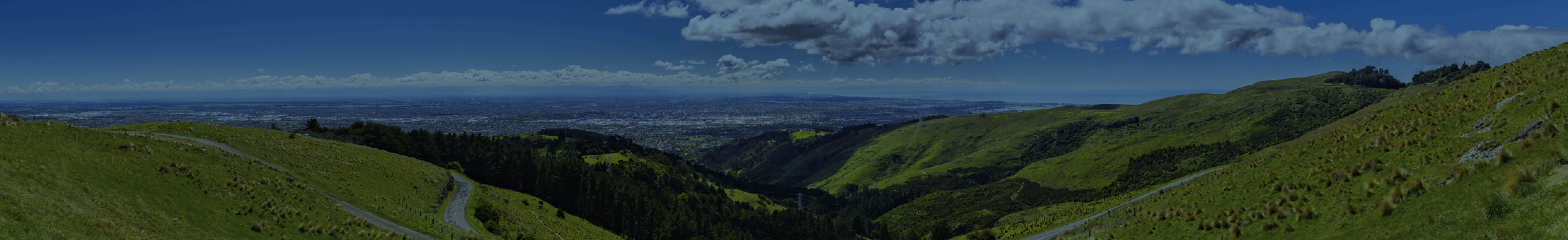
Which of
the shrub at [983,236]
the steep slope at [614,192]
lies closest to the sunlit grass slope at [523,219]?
the steep slope at [614,192]

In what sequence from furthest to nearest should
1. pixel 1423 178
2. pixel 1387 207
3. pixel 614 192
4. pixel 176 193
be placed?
pixel 614 192 → pixel 176 193 → pixel 1423 178 → pixel 1387 207

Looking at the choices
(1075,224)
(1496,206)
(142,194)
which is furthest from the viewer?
(1075,224)

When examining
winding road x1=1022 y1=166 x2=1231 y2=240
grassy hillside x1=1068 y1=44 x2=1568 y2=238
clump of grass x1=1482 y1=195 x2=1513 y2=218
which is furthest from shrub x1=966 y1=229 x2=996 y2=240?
clump of grass x1=1482 y1=195 x2=1513 y2=218

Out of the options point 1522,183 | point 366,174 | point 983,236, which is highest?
point 1522,183

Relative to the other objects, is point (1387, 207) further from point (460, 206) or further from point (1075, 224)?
point (460, 206)

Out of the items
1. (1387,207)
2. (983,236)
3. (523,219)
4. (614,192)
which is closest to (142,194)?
(523,219)

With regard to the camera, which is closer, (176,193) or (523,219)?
(176,193)

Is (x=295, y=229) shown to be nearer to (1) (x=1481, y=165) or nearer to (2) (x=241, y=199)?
(2) (x=241, y=199)
